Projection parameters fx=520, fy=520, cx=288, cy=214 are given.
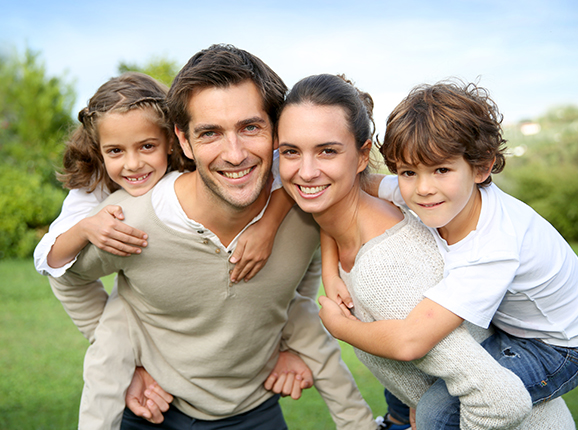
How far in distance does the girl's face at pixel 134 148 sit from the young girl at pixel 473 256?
4.31ft

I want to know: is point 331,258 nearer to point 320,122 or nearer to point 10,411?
point 320,122

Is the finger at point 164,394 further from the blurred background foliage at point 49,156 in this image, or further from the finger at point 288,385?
the blurred background foliage at point 49,156

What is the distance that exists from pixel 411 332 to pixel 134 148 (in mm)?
1822

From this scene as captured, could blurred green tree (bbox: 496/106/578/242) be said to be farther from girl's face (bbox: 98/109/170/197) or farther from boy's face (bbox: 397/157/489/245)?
girl's face (bbox: 98/109/170/197)

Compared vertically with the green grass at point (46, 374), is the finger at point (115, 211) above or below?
above

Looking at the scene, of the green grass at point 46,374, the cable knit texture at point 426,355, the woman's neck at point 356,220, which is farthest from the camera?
the green grass at point 46,374

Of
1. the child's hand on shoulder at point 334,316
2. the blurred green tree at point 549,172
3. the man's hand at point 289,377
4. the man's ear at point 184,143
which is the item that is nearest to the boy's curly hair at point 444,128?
the child's hand on shoulder at point 334,316

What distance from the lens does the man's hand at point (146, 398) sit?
300cm

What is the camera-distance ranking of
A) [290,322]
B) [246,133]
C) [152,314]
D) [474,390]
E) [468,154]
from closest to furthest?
[474,390], [468,154], [246,133], [152,314], [290,322]

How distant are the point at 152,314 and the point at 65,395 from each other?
2696mm

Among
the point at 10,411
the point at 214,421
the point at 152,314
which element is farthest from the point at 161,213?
the point at 10,411

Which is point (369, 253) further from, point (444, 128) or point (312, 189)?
point (444, 128)

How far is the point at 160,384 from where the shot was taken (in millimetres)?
3070

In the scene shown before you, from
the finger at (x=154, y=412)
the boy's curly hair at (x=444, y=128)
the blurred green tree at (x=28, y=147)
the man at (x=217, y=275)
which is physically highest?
the boy's curly hair at (x=444, y=128)
